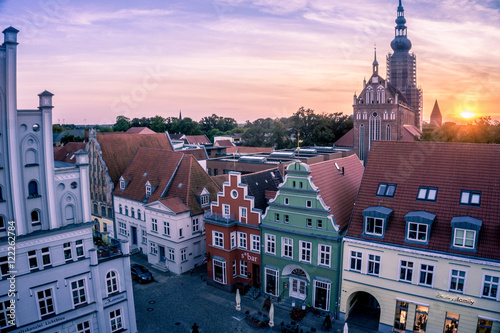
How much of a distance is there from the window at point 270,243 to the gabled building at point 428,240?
6.19 m

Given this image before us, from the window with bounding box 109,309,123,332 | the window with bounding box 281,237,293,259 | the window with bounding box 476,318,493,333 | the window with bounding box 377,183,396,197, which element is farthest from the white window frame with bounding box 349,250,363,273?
the window with bounding box 109,309,123,332

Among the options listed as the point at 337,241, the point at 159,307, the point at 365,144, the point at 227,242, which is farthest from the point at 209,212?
the point at 365,144

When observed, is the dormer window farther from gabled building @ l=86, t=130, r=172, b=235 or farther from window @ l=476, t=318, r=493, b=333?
gabled building @ l=86, t=130, r=172, b=235

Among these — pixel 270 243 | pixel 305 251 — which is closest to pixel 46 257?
pixel 270 243

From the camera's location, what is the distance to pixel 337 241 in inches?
1027

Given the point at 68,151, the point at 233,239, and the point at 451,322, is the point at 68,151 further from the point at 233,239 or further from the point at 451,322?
the point at 451,322

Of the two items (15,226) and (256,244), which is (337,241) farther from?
(15,226)

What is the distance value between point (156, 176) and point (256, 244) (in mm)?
16537

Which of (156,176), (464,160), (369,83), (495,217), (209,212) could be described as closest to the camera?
(495,217)

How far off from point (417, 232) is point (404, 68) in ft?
350

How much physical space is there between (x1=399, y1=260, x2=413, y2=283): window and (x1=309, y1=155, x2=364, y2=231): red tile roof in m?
5.03

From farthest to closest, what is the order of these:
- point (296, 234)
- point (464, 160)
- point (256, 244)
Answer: point (256, 244) → point (296, 234) → point (464, 160)

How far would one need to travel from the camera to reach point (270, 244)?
29859mm

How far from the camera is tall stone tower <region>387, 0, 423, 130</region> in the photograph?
112500mm
